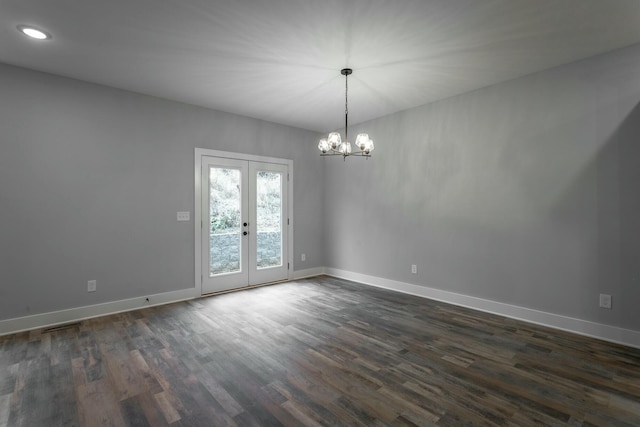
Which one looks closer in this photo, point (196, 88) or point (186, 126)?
point (196, 88)

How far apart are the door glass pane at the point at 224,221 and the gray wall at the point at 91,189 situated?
0.33 m

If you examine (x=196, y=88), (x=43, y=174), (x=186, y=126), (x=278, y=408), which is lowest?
(x=278, y=408)

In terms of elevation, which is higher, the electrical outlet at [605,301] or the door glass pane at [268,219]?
the door glass pane at [268,219]

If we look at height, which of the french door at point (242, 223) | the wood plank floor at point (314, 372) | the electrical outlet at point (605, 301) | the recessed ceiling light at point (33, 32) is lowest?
the wood plank floor at point (314, 372)

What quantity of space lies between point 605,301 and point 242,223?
469 cm

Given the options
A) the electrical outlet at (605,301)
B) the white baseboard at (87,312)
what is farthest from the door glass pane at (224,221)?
the electrical outlet at (605,301)

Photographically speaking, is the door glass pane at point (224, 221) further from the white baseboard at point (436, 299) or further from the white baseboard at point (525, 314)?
the white baseboard at point (525, 314)

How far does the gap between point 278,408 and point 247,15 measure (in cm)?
297

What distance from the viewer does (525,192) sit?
12.0ft

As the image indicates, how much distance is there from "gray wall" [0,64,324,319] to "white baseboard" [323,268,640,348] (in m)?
3.29

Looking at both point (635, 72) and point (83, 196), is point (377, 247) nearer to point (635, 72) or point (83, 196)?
point (635, 72)

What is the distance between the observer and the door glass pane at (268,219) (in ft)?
17.6

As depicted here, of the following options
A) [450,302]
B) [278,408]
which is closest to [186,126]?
[278,408]

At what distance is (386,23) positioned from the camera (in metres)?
2.60
